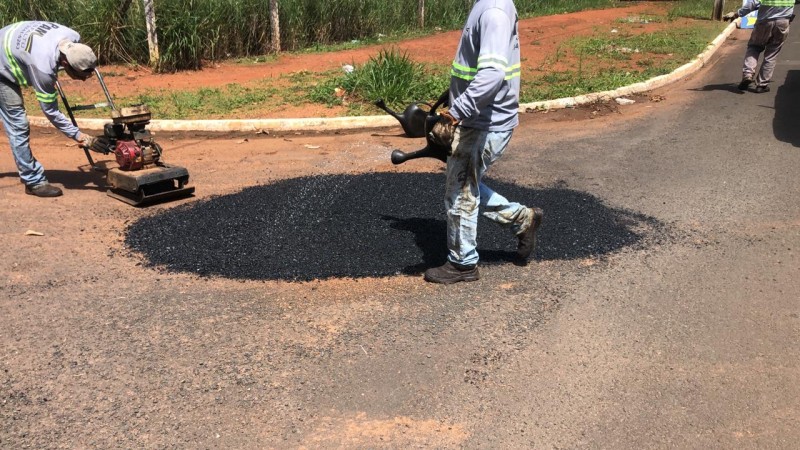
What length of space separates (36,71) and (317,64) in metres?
7.39

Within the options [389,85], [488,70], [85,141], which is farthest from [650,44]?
[85,141]

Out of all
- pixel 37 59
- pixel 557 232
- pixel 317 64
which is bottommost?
pixel 557 232

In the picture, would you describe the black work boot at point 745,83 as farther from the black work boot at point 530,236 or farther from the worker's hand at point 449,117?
the worker's hand at point 449,117

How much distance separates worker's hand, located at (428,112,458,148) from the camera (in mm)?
3998

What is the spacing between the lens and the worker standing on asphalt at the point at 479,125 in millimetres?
3703

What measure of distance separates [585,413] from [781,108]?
814 cm

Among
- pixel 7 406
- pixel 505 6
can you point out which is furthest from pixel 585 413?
pixel 7 406

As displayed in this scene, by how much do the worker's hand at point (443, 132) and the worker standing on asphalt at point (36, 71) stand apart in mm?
3304

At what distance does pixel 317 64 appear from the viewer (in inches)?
496

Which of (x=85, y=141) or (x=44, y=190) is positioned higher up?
(x=85, y=141)

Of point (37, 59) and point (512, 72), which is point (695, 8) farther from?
point (37, 59)

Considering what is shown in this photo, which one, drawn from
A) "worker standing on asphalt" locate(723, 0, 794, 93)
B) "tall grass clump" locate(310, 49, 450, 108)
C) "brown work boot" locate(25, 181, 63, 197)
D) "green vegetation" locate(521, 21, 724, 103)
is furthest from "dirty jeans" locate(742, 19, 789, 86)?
"brown work boot" locate(25, 181, 63, 197)

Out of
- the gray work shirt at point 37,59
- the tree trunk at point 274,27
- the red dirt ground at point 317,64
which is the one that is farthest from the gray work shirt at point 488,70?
the tree trunk at point 274,27

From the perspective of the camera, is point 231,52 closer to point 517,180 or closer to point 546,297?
point 517,180
